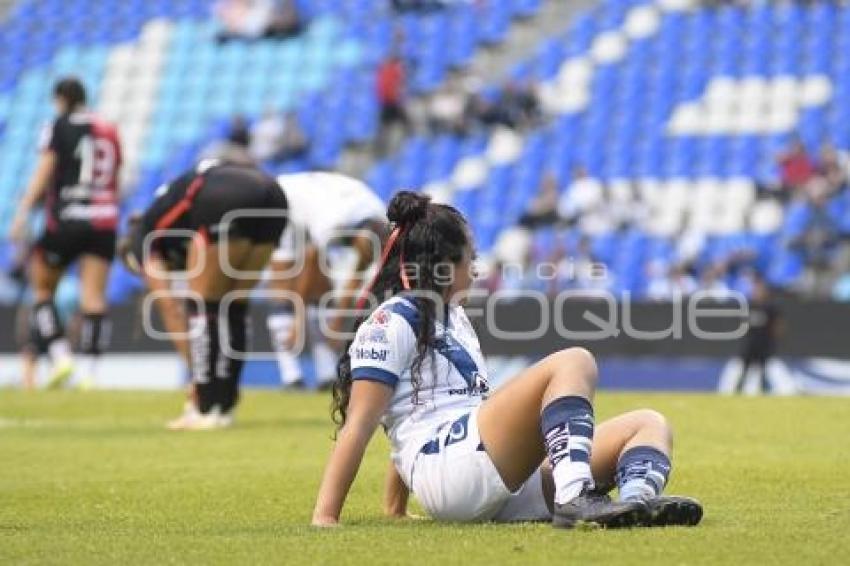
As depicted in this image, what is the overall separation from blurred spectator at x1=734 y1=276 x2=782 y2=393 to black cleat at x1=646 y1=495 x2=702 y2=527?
1195 cm

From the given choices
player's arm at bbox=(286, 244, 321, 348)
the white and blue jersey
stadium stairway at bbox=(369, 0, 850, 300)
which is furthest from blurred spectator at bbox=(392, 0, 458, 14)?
the white and blue jersey

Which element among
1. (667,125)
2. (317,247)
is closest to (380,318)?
(317,247)

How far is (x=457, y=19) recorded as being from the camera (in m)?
27.0

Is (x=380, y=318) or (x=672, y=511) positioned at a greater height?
(x=380, y=318)

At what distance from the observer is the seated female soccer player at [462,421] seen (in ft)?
19.7

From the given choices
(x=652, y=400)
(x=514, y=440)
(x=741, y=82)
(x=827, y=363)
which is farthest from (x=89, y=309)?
(x=741, y=82)

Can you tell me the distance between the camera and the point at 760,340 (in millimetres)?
18016

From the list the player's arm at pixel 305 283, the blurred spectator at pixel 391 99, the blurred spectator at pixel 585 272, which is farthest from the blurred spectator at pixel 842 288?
the blurred spectator at pixel 391 99

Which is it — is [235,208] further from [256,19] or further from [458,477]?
[256,19]

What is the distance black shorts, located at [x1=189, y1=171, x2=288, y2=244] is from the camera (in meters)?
11.8

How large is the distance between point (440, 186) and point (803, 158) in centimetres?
557

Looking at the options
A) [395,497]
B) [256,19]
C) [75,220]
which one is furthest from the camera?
[256,19]

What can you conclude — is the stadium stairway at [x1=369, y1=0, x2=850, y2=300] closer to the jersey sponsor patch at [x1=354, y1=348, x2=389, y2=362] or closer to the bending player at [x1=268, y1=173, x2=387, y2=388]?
the bending player at [x1=268, y1=173, x2=387, y2=388]

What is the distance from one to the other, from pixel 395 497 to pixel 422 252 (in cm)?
105
